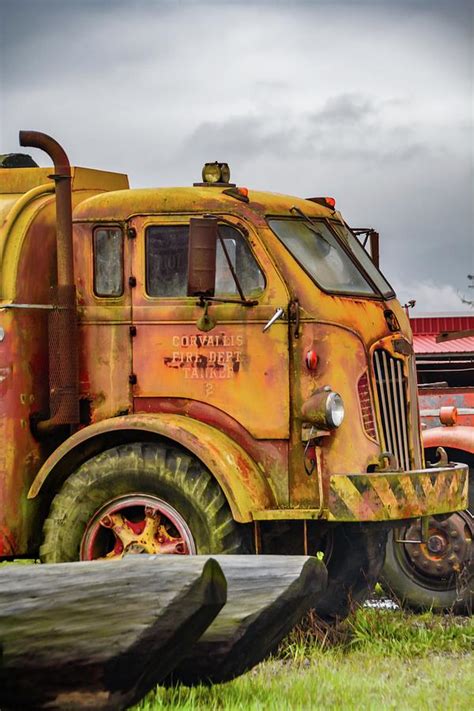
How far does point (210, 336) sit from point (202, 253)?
0.78 meters

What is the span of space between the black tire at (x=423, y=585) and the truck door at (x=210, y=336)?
98.1 inches

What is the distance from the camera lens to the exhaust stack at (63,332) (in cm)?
999

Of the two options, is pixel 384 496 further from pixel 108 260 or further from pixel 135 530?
pixel 108 260

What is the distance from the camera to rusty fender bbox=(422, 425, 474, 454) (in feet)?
39.8

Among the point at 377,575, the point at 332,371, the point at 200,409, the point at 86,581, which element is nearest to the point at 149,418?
the point at 200,409

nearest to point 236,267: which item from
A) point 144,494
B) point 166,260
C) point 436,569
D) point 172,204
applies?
point 166,260

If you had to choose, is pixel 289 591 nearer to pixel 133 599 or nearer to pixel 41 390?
pixel 133 599

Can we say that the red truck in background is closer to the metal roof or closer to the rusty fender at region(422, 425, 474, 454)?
the rusty fender at region(422, 425, 474, 454)

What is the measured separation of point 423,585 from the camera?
460 inches

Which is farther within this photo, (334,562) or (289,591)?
(334,562)

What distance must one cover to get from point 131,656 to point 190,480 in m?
3.18

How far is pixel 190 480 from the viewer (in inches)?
371

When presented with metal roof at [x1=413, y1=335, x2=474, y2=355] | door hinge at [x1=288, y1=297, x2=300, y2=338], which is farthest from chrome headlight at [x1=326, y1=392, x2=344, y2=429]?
metal roof at [x1=413, y1=335, x2=474, y2=355]

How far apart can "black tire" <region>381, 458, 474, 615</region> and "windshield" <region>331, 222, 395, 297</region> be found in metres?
2.06
